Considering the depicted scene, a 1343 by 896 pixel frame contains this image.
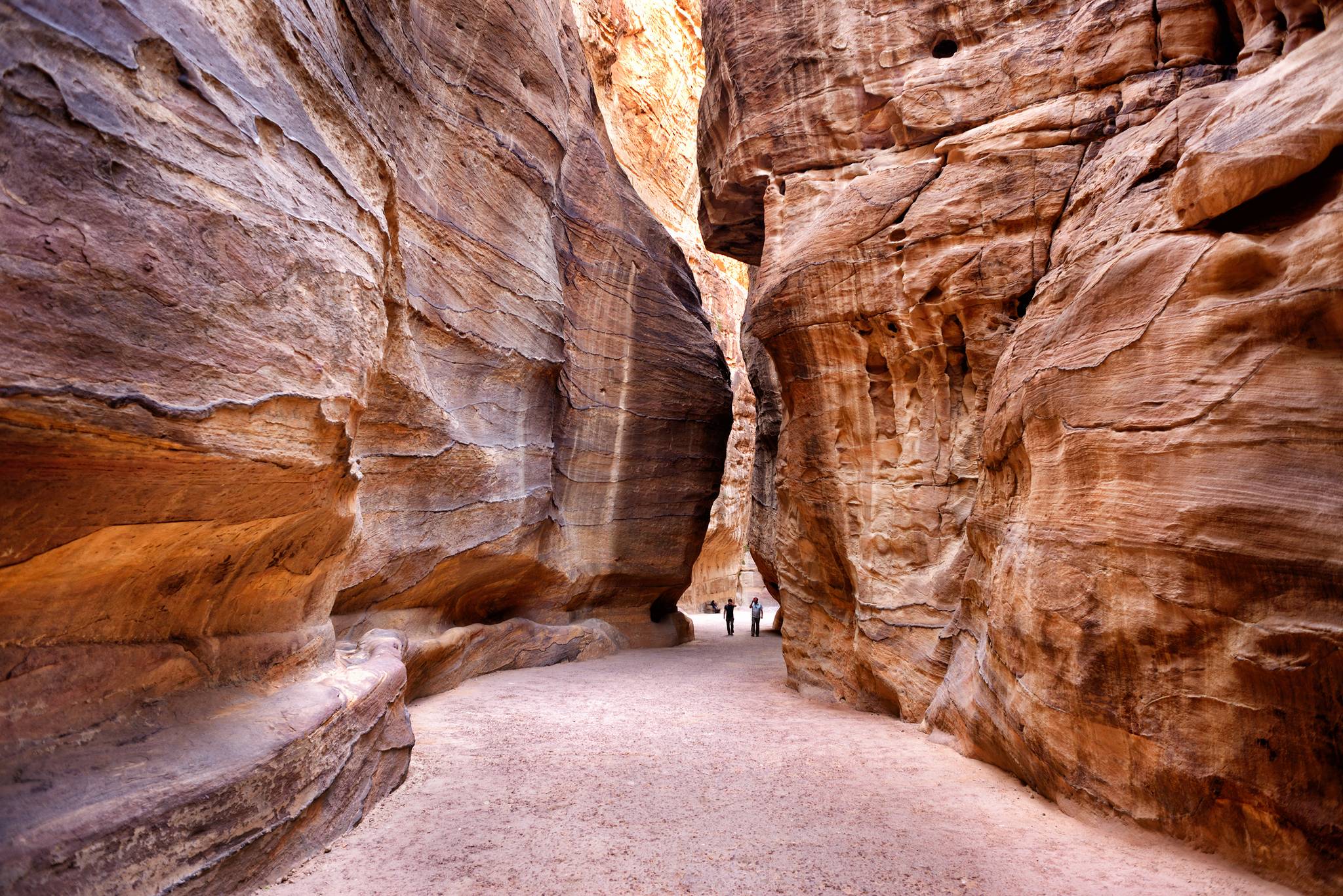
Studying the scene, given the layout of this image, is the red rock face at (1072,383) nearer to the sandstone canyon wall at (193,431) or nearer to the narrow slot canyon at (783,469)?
the narrow slot canyon at (783,469)

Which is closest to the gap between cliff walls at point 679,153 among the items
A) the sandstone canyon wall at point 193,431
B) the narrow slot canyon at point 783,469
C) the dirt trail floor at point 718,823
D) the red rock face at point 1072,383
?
the red rock face at point 1072,383

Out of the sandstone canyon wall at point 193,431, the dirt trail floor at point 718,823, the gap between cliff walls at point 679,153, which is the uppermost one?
the gap between cliff walls at point 679,153

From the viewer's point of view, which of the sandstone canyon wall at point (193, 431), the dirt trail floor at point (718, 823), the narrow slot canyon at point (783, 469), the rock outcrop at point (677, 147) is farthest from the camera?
the rock outcrop at point (677, 147)

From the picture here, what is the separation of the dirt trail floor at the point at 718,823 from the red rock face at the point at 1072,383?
402 millimetres

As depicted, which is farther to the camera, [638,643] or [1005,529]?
[638,643]

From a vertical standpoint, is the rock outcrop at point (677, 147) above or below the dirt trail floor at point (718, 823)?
above

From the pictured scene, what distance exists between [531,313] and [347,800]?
24.0ft

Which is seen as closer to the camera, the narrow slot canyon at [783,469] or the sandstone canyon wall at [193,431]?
the sandstone canyon wall at [193,431]

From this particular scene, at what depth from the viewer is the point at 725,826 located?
4.26m

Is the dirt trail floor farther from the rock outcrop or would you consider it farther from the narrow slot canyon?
the rock outcrop

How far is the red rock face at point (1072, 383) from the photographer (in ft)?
11.7

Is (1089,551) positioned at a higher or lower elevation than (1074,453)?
lower

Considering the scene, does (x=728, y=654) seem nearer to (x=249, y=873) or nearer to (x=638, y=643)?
(x=638, y=643)

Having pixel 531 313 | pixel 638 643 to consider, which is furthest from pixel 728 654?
pixel 531 313
